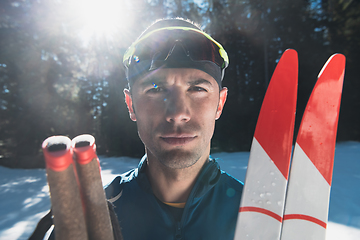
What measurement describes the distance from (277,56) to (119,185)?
36.5ft

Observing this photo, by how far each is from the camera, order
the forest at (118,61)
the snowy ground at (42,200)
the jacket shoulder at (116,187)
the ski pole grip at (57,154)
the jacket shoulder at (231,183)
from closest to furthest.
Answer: the ski pole grip at (57,154) < the jacket shoulder at (116,187) < the jacket shoulder at (231,183) < the snowy ground at (42,200) < the forest at (118,61)

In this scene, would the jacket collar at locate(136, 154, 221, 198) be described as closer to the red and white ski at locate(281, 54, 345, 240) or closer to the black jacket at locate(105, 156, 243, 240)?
the black jacket at locate(105, 156, 243, 240)

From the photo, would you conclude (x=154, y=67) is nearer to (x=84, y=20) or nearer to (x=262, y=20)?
(x=84, y=20)

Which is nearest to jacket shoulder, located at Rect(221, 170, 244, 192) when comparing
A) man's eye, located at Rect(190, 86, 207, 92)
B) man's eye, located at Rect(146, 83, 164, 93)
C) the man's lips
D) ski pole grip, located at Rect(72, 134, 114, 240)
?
the man's lips

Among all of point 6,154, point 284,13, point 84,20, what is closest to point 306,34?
point 284,13

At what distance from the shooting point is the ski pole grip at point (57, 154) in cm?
55

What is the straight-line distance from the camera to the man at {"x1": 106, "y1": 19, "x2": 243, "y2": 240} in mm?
1137

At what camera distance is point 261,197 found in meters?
1.45

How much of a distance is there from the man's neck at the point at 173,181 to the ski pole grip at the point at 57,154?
2.59ft

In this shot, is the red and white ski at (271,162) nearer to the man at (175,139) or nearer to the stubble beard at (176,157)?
the man at (175,139)

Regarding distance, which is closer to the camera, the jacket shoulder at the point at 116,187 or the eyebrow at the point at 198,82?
the eyebrow at the point at 198,82

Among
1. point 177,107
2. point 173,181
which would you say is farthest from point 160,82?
point 173,181

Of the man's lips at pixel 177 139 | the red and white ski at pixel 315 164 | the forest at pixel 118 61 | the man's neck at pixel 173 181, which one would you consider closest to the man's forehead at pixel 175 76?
the man's lips at pixel 177 139

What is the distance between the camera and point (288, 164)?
58.6 inches
